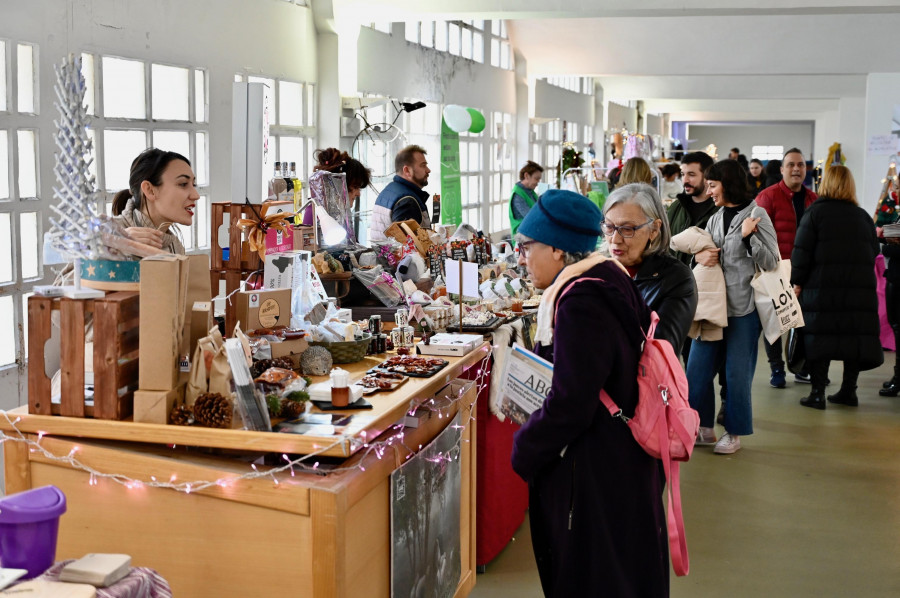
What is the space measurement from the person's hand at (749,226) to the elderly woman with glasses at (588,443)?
105 inches

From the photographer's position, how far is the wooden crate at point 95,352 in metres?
2.46

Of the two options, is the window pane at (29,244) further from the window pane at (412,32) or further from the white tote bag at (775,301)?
the window pane at (412,32)

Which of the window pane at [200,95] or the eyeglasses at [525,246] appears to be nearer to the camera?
the eyeglasses at [525,246]

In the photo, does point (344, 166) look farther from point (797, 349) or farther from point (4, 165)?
point (797, 349)

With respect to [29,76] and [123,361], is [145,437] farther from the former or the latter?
[29,76]

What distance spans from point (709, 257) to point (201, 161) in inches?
112

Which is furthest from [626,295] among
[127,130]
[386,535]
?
[127,130]

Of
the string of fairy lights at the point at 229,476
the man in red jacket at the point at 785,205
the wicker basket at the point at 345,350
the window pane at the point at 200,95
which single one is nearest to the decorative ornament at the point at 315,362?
the wicker basket at the point at 345,350

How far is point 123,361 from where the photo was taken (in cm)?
250

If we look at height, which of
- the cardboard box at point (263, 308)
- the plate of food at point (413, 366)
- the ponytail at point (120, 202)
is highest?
the ponytail at point (120, 202)

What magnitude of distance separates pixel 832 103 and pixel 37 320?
66.6 ft

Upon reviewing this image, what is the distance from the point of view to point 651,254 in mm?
3297

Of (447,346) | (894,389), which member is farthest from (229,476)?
(894,389)

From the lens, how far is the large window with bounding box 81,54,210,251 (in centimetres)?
466
